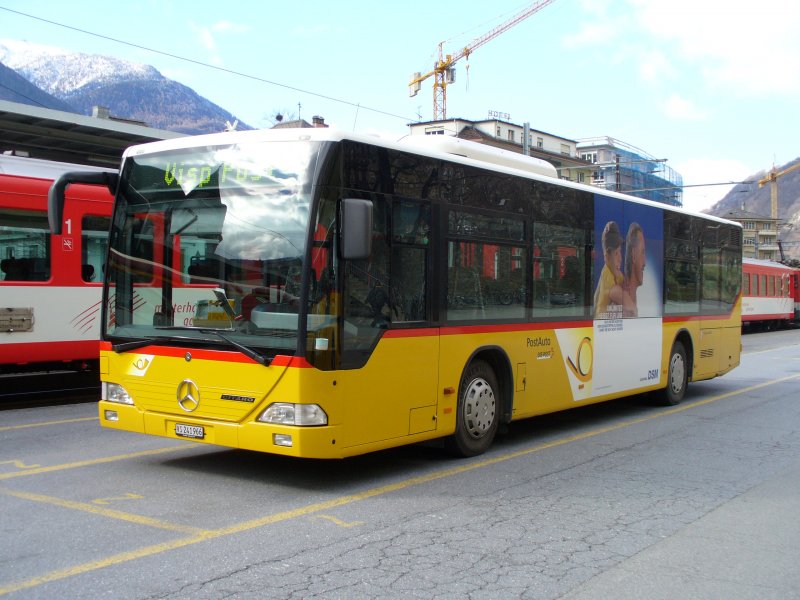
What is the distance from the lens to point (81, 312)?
12.4m

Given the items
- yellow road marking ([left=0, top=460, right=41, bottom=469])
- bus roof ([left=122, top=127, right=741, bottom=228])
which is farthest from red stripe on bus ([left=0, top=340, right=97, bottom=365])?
bus roof ([left=122, top=127, right=741, bottom=228])

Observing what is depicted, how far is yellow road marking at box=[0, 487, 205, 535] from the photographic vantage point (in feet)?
18.8

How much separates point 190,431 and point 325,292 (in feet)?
5.59

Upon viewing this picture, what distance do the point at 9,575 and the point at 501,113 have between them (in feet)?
314

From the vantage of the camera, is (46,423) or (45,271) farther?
(45,271)

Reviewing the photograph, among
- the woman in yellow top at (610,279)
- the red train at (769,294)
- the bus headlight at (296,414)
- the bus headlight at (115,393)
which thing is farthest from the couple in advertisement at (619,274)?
the red train at (769,294)

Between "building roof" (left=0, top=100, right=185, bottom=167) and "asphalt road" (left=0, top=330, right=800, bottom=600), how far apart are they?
8.07 m

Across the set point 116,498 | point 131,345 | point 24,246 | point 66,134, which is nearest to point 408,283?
point 131,345

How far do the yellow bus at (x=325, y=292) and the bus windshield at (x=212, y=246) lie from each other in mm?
14

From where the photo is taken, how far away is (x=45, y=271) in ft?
39.4

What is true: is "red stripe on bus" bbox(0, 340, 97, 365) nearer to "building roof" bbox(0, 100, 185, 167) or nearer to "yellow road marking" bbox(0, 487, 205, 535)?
"building roof" bbox(0, 100, 185, 167)

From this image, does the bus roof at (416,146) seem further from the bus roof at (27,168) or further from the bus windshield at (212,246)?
the bus roof at (27,168)

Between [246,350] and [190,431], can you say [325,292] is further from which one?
[190,431]

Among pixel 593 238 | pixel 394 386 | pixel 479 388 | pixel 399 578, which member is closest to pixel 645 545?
pixel 399 578
